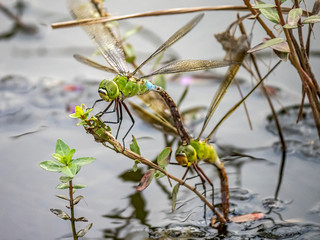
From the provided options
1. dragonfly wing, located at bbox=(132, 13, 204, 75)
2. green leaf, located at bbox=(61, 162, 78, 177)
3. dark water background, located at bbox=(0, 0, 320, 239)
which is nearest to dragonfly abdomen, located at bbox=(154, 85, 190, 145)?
dragonfly wing, located at bbox=(132, 13, 204, 75)

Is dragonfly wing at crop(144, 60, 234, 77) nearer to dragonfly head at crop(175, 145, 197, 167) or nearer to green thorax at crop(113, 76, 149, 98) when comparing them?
green thorax at crop(113, 76, 149, 98)

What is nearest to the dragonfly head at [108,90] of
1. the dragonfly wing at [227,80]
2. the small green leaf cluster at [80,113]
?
the small green leaf cluster at [80,113]

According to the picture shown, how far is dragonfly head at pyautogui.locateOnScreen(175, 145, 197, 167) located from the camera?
2.10m

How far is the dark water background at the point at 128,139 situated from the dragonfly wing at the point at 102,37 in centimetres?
69

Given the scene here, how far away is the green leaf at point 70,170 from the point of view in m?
1.94

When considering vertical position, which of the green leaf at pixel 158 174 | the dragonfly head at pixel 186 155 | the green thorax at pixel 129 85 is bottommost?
the green leaf at pixel 158 174

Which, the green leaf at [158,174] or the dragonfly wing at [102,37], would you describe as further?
the dragonfly wing at [102,37]

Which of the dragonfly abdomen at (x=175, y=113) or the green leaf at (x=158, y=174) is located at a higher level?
the dragonfly abdomen at (x=175, y=113)

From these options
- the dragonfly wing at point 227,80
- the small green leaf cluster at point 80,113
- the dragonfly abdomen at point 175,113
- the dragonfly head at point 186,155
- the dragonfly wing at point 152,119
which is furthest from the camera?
the dragonfly wing at point 152,119

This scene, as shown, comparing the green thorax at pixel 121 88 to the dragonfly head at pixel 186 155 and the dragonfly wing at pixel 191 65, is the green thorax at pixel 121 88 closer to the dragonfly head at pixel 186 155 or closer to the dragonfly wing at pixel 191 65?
the dragonfly wing at pixel 191 65

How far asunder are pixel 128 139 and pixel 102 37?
791 millimetres

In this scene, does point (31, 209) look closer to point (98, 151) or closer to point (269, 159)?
point (98, 151)

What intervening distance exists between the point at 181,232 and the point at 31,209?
767mm

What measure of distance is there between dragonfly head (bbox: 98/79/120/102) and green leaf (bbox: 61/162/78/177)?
293 millimetres
